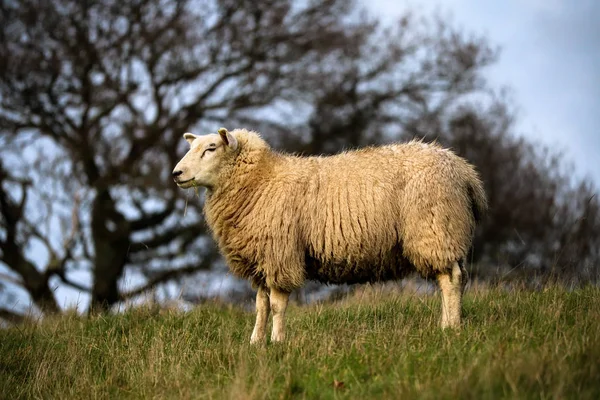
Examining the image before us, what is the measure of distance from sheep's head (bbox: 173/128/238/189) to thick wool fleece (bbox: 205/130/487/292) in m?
0.24

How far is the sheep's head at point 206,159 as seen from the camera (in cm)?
671

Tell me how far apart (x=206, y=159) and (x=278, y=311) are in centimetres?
145

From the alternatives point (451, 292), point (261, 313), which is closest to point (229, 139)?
point (261, 313)

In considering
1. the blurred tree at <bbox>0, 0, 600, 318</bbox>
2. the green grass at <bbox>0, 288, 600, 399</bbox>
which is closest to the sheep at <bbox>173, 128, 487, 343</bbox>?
the green grass at <bbox>0, 288, 600, 399</bbox>

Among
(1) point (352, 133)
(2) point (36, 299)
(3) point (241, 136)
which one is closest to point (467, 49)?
(1) point (352, 133)

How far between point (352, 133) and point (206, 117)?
3.25 m

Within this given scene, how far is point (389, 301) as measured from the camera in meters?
7.57

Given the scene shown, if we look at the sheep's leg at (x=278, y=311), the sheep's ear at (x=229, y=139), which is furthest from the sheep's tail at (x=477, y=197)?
the sheep's ear at (x=229, y=139)

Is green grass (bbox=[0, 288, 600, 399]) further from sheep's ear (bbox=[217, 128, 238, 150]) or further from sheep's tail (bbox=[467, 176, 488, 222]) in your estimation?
sheep's ear (bbox=[217, 128, 238, 150])

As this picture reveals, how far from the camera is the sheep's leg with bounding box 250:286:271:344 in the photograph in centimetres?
654

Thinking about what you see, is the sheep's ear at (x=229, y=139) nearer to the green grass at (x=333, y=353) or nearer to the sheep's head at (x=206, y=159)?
the sheep's head at (x=206, y=159)

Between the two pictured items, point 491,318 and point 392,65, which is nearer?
point 491,318

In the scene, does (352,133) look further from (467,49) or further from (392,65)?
(467,49)

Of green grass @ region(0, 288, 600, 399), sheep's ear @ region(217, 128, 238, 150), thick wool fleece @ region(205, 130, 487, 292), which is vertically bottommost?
green grass @ region(0, 288, 600, 399)
